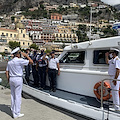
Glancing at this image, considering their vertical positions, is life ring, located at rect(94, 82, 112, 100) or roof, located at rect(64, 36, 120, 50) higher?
roof, located at rect(64, 36, 120, 50)

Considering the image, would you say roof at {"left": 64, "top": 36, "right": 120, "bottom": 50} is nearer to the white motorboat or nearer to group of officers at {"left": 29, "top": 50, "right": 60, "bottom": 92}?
the white motorboat

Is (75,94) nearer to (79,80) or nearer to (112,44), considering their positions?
(79,80)

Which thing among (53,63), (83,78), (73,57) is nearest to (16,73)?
(53,63)

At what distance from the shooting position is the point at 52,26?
108875 millimetres

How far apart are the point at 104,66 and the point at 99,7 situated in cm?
17996

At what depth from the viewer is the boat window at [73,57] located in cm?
535

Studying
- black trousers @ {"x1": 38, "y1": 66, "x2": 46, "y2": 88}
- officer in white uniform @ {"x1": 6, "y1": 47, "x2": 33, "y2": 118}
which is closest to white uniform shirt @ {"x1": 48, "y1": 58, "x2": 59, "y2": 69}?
black trousers @ {"x1": 38, "y1": 66, "x2": 46, "y2": 88}

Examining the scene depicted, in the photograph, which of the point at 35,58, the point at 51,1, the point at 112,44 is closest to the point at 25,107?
the point at 35,58

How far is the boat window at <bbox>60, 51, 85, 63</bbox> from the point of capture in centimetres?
535

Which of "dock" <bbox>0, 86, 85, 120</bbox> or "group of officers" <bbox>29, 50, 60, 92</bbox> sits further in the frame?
"group of officers" <bbox>29, 50, 60, 92</bbox>

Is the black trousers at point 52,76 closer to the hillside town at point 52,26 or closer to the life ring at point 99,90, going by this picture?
the life ring at point 99,90

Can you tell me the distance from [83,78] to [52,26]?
10642 cm

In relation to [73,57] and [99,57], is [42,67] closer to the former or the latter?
[73,57]

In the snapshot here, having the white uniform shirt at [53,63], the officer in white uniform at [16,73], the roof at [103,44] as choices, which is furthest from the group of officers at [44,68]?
the officer in white uniform at [16,73]
